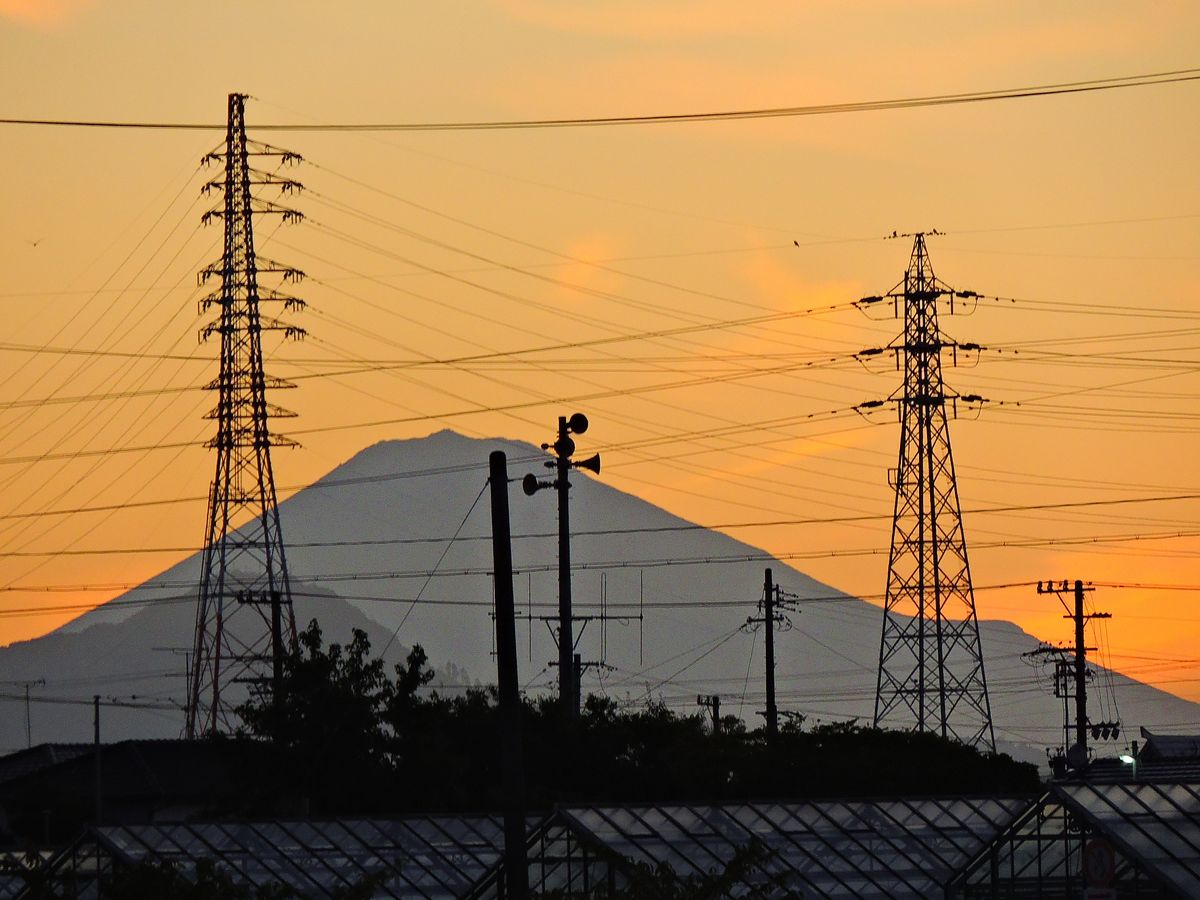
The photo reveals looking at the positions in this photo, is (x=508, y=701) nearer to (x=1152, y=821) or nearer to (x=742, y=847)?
(x=742, y=847)

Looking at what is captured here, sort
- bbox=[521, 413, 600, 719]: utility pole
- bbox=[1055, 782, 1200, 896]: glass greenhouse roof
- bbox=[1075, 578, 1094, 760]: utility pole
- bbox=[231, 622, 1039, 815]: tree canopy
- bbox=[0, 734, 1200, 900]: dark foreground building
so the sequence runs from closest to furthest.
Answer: bbox=[1055, 782, 1200, 896]: glass greenhouse roof → bbox=[0, 734, 1200, 900]: dark foreground building → bbox=[521, 413, 600, 719]: utility pole → bbox=[231, 622, 1039, 815]: tree canopy → bbox=[1075, 578, 1094, 760]: utility pole

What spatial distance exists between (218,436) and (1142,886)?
129 ft

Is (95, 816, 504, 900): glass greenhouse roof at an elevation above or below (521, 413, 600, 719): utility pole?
below

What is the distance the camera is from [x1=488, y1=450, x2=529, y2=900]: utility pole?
2886cm

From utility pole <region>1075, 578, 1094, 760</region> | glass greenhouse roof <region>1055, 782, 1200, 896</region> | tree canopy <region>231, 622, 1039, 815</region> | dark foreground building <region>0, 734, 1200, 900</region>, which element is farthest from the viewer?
utility pole <region>1075, 578, 1094, 760</region>

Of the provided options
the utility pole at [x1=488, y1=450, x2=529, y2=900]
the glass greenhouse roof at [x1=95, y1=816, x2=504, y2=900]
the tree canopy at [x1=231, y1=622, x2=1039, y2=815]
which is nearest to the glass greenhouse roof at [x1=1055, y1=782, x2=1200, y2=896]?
the glass greenhouse roof at [x1=95, y1=816, x2=504, y2=900]

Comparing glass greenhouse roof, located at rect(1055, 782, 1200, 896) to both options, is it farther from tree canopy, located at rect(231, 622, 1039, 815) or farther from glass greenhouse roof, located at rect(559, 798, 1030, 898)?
tree canopy, located at rect(231, 622, 1039, 815)

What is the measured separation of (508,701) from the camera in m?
29.4

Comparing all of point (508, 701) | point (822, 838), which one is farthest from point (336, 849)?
point (508, 701)

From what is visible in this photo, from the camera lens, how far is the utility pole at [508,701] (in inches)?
1136

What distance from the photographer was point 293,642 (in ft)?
237

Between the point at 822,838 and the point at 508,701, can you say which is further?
the point at 822,838

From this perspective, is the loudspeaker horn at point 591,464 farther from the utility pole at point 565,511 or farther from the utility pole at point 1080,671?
the utility pole at point 1080,671

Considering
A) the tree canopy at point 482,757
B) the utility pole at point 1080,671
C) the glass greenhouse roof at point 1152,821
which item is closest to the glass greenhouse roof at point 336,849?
the glass greenhouse roof at point 1152,821
